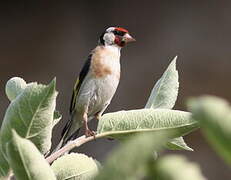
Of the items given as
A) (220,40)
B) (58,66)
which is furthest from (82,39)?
(220,40)

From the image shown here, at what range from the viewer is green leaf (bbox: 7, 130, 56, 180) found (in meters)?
0.49

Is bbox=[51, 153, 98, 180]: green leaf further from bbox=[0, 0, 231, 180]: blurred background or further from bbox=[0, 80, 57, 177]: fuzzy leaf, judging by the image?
bbox=[0, 0, 231, 180]: blurred background

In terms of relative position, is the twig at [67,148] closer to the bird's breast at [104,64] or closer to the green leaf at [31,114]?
the green leaf at [31,114]

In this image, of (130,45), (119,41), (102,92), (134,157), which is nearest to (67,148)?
(134,157)

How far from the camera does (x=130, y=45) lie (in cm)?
367

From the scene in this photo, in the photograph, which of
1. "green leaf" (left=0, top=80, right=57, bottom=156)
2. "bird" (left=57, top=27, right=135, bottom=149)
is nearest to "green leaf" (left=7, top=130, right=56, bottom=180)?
"green leaf" (left=0, top=80, right=57, bottom=156)

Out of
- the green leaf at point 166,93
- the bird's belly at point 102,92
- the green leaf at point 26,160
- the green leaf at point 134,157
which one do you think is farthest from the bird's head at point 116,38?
the green leaf at point 134,157

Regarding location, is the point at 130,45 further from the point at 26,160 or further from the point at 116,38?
the point at 26,160

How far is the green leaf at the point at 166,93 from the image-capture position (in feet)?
2.90

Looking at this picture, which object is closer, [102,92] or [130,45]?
[102,92]

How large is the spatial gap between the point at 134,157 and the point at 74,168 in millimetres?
342

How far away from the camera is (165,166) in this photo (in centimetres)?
35

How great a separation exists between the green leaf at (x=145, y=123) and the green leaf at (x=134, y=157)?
32cm

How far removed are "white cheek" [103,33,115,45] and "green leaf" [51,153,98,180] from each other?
59.4 inches
